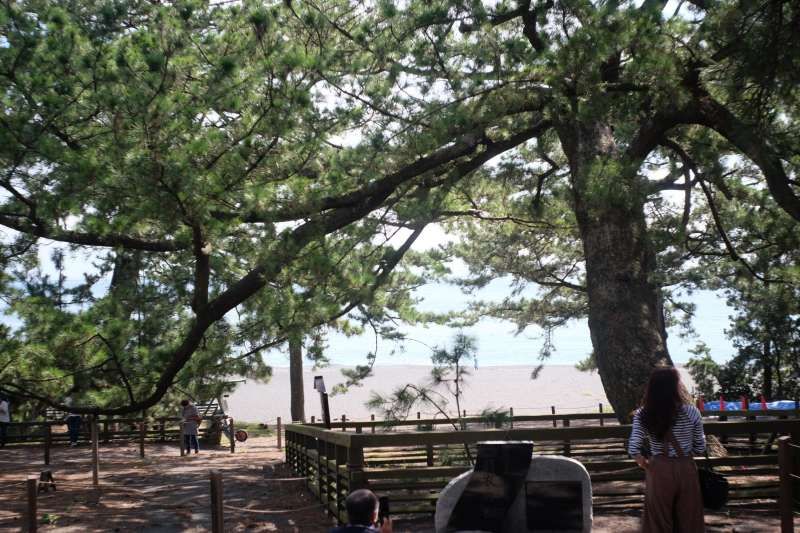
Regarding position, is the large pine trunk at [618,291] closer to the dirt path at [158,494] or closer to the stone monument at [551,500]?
the dirt path at [158,494]

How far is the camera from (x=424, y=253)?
2461 centimetres

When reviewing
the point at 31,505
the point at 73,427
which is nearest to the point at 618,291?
the point at 31,505

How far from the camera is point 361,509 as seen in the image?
4.15 metres

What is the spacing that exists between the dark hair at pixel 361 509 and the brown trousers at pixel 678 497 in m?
2.33

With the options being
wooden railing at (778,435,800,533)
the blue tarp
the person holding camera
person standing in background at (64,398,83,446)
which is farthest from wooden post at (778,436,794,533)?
person standing in background at (64,398,83,446)

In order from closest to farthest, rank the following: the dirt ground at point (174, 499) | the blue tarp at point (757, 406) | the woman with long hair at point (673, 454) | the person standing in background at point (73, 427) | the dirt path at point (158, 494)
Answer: the woman with long hair at point (673, 454), the dirt ground at point (174, 499), the dirt path at point (158, 494), the blue tarp at point (757, 406), the person standing in background at point (73, 427)

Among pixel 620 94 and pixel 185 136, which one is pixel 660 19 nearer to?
pixel 620 94

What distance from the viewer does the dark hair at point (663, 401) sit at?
547 centimetres

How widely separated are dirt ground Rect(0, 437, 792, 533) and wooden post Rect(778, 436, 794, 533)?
2.89 feet

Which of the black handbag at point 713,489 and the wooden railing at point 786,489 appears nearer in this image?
the black handbag at point 713,489

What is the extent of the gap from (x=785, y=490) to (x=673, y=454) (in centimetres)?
252

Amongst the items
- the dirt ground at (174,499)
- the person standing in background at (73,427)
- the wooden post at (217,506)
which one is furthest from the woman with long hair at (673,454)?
the person standing in background at (73,427)

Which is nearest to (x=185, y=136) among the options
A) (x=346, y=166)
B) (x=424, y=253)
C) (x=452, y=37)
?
(x=346, y=166)

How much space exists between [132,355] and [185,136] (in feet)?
11.3
